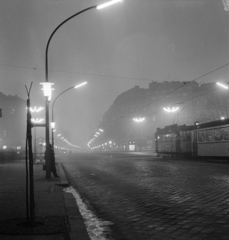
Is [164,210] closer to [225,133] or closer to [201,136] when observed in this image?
[225,133]

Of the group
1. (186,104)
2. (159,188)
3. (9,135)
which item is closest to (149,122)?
(186,104)

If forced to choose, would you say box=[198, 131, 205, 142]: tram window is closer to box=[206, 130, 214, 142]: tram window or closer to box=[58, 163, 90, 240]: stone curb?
box=[206, 130, 214, 142]: tram window

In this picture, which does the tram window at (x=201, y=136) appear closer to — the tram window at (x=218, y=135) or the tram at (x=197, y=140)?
the tram at (x=197, y=140)

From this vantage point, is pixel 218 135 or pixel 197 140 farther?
pixel 197 140

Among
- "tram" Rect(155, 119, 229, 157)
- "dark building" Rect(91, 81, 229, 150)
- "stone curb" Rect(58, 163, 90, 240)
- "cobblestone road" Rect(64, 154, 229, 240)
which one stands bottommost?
"cobblestone road" Rect(64, 154, 229, 240)

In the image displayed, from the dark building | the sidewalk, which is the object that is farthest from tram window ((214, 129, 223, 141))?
the dark building

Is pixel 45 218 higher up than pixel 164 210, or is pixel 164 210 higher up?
pixel 45 218

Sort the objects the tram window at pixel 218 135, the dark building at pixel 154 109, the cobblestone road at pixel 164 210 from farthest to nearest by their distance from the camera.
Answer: the dark building at pixel 154 109, the tram window at pixel 218 135, the cobblestone road at pixel 164 210

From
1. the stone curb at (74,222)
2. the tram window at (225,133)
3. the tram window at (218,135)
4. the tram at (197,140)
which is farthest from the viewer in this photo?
the tram window at (218,135)

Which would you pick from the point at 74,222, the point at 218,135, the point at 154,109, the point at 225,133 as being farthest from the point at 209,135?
the point at 154,109

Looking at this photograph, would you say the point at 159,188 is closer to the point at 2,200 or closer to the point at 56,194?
the point at 56,194

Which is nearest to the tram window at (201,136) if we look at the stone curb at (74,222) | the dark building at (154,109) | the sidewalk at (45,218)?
the sidewalk at (45,218)

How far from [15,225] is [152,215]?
9.24 ft

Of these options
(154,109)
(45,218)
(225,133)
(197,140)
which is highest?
(154,109)
